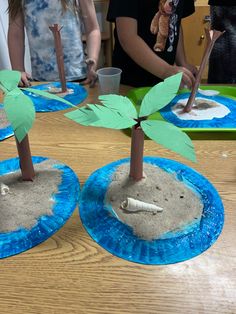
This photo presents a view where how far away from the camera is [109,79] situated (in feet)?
2.79

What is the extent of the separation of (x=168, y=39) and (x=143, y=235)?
32.3 inches

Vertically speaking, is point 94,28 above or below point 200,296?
above

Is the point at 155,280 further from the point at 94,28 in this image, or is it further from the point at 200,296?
the point at 94,28

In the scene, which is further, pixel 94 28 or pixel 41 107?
pixel 94 28

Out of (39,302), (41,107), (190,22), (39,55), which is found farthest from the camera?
(190,22)

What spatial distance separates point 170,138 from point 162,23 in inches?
29.2

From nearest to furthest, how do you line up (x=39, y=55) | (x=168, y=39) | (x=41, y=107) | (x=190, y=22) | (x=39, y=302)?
(x=39, y=302)
(x=41, y=107)
(x=168, y=39)
(x=39, y=55)
(x=190, y=22)

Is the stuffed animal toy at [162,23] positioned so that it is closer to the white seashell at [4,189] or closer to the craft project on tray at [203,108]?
the craft project on tray at [203,108]

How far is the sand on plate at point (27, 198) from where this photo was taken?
0.46 metres

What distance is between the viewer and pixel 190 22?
221 cm

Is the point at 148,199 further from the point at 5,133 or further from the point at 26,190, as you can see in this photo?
the point at 5,133

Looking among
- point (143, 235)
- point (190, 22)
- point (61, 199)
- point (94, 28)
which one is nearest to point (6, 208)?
point (61, 199)

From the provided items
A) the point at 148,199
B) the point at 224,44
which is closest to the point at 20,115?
the point at 148,199

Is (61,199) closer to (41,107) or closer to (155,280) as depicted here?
(155,280)
